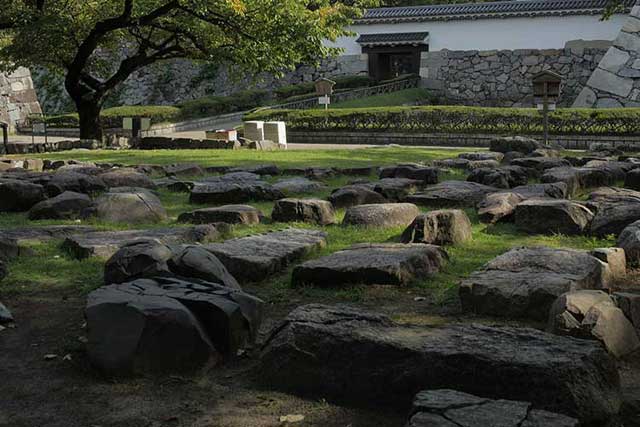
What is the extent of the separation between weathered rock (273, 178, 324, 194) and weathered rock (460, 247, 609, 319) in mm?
4651

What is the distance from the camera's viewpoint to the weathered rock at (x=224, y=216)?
6914mm

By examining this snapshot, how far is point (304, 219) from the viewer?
279 inches

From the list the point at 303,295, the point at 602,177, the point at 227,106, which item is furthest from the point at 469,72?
the point at 303,295

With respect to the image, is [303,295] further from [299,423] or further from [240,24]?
[240,24]

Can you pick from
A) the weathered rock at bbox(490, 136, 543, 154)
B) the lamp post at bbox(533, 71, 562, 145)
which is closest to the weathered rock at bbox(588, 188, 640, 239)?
the weathered rock at bbox(490, 136, 543, 154)

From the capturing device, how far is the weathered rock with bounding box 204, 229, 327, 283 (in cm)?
492

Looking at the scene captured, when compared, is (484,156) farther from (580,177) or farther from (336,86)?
(336,86)

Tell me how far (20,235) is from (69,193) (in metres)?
1.63

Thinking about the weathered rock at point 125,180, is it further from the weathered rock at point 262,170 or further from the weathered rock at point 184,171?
the weathered rock at point 262,170

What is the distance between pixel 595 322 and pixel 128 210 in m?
4.91

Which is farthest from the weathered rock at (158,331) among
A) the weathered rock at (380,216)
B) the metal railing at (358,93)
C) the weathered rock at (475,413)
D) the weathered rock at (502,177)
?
the metal railing at (358,93)

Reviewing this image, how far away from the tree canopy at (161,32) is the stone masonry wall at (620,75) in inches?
475

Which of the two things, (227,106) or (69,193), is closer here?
(69,193)

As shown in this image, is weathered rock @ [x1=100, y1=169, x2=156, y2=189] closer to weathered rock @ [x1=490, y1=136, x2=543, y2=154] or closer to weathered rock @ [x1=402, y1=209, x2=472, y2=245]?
weathered rock @ [x1=402, y1=209, x2=472, y2=245]
